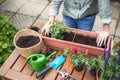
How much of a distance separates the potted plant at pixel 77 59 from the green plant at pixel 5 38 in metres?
1.39

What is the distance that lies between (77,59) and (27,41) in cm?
46

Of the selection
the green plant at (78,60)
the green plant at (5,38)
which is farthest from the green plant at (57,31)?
the green plant at (5,38)

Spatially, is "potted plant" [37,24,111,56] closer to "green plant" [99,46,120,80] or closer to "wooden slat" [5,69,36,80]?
"green plant" [99,46,120,80]

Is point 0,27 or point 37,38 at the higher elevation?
point 37,38

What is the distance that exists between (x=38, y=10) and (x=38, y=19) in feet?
0.88

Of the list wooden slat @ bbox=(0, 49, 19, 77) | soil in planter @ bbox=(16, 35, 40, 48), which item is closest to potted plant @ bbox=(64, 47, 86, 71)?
soil in planter @ bbox=(16, 35, 40, 48)

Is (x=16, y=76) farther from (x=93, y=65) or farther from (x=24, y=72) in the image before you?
(x=93, y=65)

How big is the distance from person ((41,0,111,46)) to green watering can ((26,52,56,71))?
246 millimetres

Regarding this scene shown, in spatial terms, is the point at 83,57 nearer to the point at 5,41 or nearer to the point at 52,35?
the point at 52,35

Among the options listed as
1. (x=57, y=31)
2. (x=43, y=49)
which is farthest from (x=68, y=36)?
(x=43, y=49)

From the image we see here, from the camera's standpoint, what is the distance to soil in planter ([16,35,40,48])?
6.11ft

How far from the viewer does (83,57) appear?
179cm

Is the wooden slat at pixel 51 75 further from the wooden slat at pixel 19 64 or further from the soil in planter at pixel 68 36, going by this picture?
the soil in planter at pixel 68 36

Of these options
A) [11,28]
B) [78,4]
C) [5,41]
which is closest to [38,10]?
[11,28]
